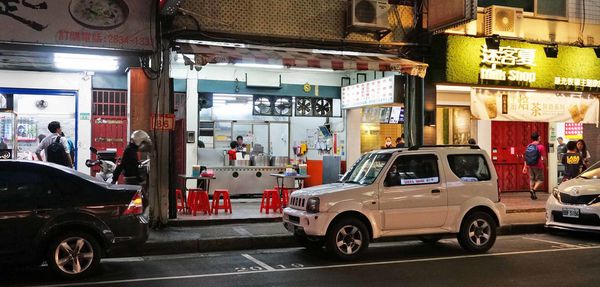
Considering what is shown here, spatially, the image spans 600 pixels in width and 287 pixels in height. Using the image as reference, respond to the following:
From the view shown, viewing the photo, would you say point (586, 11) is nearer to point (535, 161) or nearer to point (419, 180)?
point (535, 161)

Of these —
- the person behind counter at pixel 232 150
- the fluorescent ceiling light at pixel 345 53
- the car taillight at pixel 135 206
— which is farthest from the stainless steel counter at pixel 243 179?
the car taillight at pixel 135 206

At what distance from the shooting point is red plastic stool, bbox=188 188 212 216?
12.9m

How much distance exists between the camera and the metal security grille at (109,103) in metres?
16.6

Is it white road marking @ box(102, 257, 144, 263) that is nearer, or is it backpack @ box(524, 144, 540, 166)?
white road marking @ box(102, 257, 144, 263)

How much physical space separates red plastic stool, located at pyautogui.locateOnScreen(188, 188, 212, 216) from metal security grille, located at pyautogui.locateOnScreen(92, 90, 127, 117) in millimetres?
5001

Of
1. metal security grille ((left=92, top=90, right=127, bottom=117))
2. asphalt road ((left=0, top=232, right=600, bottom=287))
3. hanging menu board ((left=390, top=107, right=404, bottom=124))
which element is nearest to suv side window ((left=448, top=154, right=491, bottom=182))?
asphalt road ((left=0, top=232, right=600, bottom=287))

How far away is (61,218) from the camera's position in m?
7.46

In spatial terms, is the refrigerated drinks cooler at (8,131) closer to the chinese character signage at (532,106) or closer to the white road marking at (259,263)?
the white road marking at (259,263)

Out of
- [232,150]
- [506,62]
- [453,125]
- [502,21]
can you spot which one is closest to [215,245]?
[232,150]

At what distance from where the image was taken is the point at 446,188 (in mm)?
9367

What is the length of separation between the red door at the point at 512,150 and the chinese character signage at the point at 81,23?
38.6ft

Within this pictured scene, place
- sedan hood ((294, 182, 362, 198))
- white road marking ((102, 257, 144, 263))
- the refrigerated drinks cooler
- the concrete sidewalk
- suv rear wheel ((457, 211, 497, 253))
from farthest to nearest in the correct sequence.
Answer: the refrigerated drinks cooler, the concrete sidewalk, suv rear wheel ((457, 211, 497, 253)), white road marking ((102, 257, 144, 263)), sedan hood ((294, 182, 362, 198))

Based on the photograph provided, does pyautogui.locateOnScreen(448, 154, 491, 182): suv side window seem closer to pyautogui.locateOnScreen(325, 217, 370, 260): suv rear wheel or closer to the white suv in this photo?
the white suv

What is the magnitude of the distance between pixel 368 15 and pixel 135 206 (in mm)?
7205
